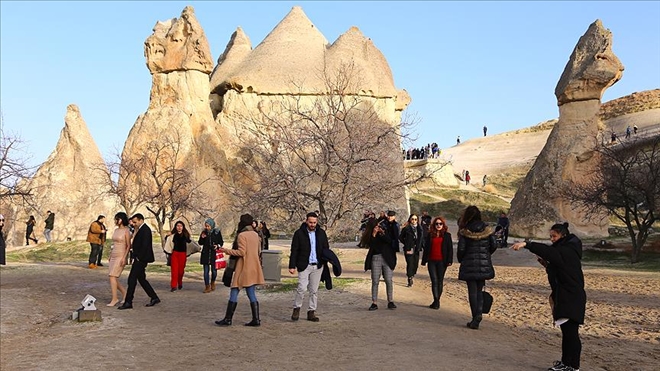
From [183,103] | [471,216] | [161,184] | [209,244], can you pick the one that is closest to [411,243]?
[471,216]

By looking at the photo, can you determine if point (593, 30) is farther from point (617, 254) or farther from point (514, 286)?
point (514, 286)

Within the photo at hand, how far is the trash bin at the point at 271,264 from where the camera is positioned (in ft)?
44.3

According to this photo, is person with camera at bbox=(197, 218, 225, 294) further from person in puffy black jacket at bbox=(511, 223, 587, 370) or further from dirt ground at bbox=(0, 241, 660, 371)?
person in puffy black jacket at bbox=(511, 223, 587, 370)

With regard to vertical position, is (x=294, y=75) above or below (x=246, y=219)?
above

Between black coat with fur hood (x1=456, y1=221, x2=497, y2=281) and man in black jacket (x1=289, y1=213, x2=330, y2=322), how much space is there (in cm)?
200

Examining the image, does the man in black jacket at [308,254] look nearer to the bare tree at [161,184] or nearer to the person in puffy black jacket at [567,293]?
the person in puffy black jacket at [567,293]

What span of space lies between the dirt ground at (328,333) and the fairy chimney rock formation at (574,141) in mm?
15962

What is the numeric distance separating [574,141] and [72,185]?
26.7 metres

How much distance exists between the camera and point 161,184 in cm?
2602

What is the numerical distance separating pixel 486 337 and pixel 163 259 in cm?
1759

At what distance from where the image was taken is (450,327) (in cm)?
881

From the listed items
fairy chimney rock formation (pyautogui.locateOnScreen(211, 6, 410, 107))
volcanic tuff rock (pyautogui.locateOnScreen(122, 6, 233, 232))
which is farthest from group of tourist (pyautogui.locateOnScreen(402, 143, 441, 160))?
volcanic tuff rock (pyautogui.locateOnScreen(122, 6, 233, 232))

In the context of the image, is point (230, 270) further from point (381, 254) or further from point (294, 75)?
point (294, 75)

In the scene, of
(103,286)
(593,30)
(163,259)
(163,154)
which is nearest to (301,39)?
(163,154)
